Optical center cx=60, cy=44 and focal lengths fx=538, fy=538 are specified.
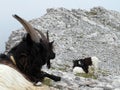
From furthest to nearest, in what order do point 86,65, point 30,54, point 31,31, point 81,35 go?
point 81,35 < point 86,65 < point 31,31 < point 30,54

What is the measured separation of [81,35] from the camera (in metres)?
38.9

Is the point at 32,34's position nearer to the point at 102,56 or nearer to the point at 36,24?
the point at 102,56

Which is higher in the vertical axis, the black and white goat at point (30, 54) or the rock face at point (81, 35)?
the black and white goat at point (30, 54)

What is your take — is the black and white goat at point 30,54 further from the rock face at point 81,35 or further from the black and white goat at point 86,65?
the rock face at point 81,35

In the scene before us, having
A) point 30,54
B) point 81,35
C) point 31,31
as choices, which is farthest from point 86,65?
point 30,54

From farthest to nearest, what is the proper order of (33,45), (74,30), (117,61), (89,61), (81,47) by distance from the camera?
(74,30)
(81,47)
(117,61)
(89,61)
(33,45)

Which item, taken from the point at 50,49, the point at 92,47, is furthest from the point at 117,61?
the point at 50,49

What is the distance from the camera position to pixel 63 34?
37.8 meters

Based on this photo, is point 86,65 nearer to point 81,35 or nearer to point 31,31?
point 81,35

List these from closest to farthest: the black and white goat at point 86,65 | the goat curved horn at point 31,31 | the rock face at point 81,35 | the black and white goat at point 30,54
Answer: the black and white goat at point 30,54, the goat curved horn at point 31,31, the black and white goat at point 86,65, the rock face at point 81,35

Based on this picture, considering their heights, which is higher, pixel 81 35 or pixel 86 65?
pixel 86 65

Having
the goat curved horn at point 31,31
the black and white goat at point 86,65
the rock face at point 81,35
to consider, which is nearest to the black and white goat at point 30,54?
the goat curved horn at point 31,31

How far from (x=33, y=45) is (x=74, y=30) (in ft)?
91.4

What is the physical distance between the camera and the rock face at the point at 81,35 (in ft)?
107
